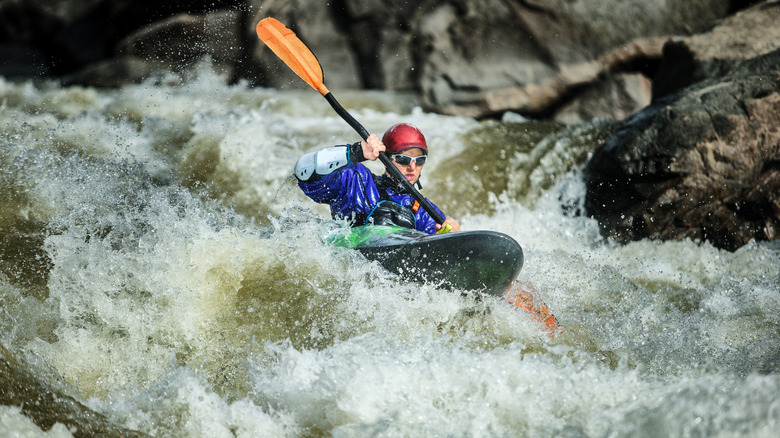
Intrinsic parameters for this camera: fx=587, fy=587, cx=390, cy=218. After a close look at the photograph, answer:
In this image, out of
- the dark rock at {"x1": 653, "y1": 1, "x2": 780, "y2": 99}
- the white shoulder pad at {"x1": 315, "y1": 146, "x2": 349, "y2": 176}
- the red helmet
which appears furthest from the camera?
the dark rock at {"x1": 653, "y1": 1, "x2": 780, "y2": 99}

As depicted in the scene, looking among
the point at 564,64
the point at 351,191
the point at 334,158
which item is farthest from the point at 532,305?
the point at 564,64

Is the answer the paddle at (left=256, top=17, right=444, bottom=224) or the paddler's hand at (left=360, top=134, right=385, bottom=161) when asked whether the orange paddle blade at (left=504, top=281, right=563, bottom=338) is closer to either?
the paddler's hand at (left=360, top=134, right=385, bottom=161)

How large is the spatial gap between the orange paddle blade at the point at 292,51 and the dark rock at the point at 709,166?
8.52 ft

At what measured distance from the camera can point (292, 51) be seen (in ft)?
12.0

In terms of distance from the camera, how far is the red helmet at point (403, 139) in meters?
3.33

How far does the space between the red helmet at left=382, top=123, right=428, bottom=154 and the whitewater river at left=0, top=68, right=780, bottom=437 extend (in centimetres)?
61

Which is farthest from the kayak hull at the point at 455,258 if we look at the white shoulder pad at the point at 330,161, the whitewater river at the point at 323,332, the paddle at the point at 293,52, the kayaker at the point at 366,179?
the paddle at the point at 293,52

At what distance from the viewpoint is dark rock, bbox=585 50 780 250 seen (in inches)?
165

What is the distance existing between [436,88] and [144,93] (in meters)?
3.42

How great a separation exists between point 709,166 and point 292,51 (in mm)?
3134

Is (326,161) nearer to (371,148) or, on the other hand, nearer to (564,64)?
(371,148)

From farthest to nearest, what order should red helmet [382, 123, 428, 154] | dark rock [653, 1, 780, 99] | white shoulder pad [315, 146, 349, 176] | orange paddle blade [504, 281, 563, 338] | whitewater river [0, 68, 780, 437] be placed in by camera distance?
dark rock [653, 1, 780, 99] < red helmet [382, 123, 428, 154] < white shoulder pad [315, 146, 349, 176] < orange paddle blade [504, 281, 563, 338] < whitewater river [0, 68, 780, 437]

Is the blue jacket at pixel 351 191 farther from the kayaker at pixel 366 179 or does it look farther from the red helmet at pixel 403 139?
the red helmet at pixel 403 139

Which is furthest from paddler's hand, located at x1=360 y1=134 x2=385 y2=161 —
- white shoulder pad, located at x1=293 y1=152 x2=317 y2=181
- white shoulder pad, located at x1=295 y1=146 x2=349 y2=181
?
white shoulder pad, located at x1=293 y1=152 x2=317 y2=181
